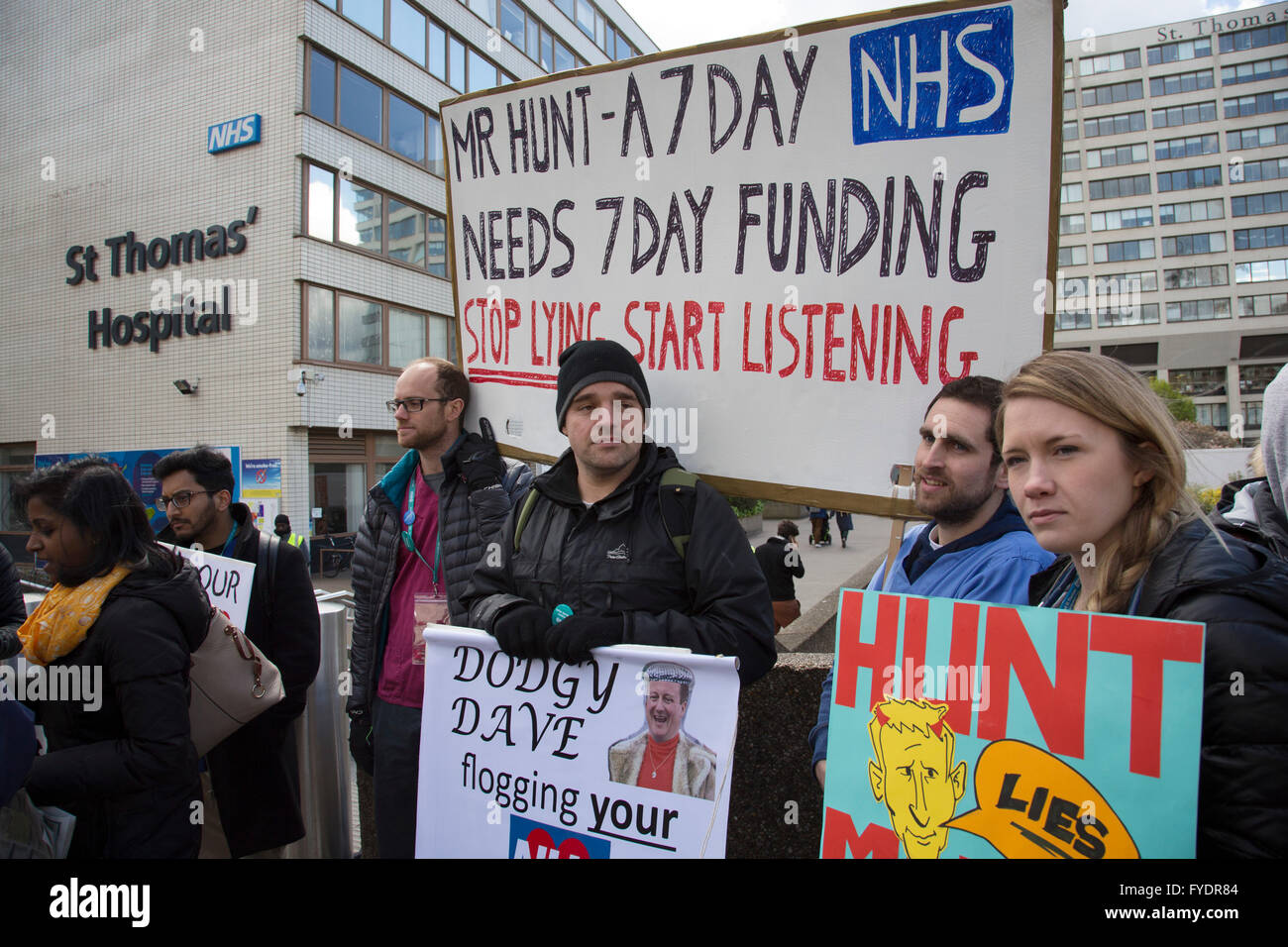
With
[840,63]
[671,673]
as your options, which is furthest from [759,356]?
[671,673]

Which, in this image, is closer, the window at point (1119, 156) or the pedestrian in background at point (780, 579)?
the pedestrian in background at point (780, 579)

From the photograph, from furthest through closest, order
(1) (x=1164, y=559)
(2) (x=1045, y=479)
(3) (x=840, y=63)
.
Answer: (3) (x=840, y=63), (2) (x=1045, y=479), (1) (x=1164, y=559)

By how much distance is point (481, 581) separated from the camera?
6.95ft

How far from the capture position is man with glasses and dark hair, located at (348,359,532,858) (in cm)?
251

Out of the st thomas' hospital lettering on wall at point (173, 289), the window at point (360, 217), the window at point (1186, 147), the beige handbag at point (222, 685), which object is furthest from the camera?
the window at point (1186, 147)

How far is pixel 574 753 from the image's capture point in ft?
5.97

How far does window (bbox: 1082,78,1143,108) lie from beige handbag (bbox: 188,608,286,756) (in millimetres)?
81569

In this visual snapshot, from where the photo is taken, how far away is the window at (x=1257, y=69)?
60.5 m

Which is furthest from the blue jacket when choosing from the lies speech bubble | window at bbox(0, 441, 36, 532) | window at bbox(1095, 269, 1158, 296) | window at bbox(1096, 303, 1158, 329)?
window at bbox(1096, 303, 1158, 329)

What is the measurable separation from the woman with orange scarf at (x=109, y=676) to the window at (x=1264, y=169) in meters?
81.6

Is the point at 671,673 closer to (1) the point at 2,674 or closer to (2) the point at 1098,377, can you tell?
(2) the point at 1098,377

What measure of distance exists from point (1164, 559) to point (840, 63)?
177 centimetres

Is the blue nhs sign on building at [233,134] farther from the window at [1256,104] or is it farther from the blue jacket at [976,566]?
the window at [1256,104]

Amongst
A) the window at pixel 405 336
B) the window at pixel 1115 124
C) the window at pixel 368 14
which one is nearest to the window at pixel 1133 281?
the window at pixel 1115 124
